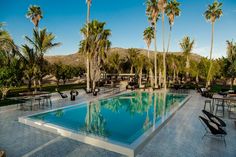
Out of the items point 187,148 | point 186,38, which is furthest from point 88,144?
point 186,38

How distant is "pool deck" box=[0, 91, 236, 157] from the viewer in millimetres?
5148

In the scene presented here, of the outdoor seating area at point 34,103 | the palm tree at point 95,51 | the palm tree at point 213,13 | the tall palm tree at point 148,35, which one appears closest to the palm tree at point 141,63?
the tall palm tree at point 148,35

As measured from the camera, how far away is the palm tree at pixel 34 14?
22.9 meters

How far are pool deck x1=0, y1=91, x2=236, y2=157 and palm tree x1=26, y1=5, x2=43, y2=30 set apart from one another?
1920 centimetres

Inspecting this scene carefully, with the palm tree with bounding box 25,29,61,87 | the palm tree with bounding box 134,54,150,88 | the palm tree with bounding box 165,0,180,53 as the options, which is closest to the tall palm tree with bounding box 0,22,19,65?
the palm tree with bounding box 25,29,61,87

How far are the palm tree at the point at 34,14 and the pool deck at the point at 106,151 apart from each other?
1920 cm

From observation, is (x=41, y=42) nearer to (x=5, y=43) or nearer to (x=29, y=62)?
(x=29, y=62)

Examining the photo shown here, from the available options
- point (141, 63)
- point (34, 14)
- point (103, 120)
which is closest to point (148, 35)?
point (141, 63)

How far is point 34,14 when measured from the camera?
23094 millimetres

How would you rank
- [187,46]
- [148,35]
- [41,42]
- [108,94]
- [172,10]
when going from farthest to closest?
1. [187,46]
2. [148,35]
3. [172,10]
4. [108,94]
5. [41,42]

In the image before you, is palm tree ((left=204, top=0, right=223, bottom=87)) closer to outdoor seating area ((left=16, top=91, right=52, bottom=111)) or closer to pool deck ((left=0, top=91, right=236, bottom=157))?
pool deck ((left=0, top=91, right=236, bottom=157))

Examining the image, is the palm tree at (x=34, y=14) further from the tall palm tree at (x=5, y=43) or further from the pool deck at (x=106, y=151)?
the pool deck at (x=106, y=151)

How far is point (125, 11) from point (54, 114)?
2888 centimetres

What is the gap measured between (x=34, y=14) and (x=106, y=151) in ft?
75.7
